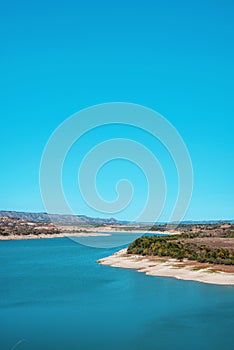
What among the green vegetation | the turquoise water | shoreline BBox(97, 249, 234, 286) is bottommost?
the turquoise water

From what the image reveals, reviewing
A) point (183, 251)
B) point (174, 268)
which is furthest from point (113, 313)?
point (183, 251)

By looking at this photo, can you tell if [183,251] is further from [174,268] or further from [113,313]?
[113,313]

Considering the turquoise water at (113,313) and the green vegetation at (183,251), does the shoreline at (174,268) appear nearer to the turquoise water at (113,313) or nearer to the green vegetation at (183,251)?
the green vegetation at (183,251)

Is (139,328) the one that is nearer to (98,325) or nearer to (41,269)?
(98,325)

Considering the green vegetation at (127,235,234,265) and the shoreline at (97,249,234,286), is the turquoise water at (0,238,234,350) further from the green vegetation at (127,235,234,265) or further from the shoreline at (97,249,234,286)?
the green vegetation at (127,235,234,265)

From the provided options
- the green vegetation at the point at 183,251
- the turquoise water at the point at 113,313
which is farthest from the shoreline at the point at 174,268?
the turquoise water at the point at 113,313

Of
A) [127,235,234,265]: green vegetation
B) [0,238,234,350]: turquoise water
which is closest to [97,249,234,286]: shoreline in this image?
[127,235,234,265]: green vegetation
